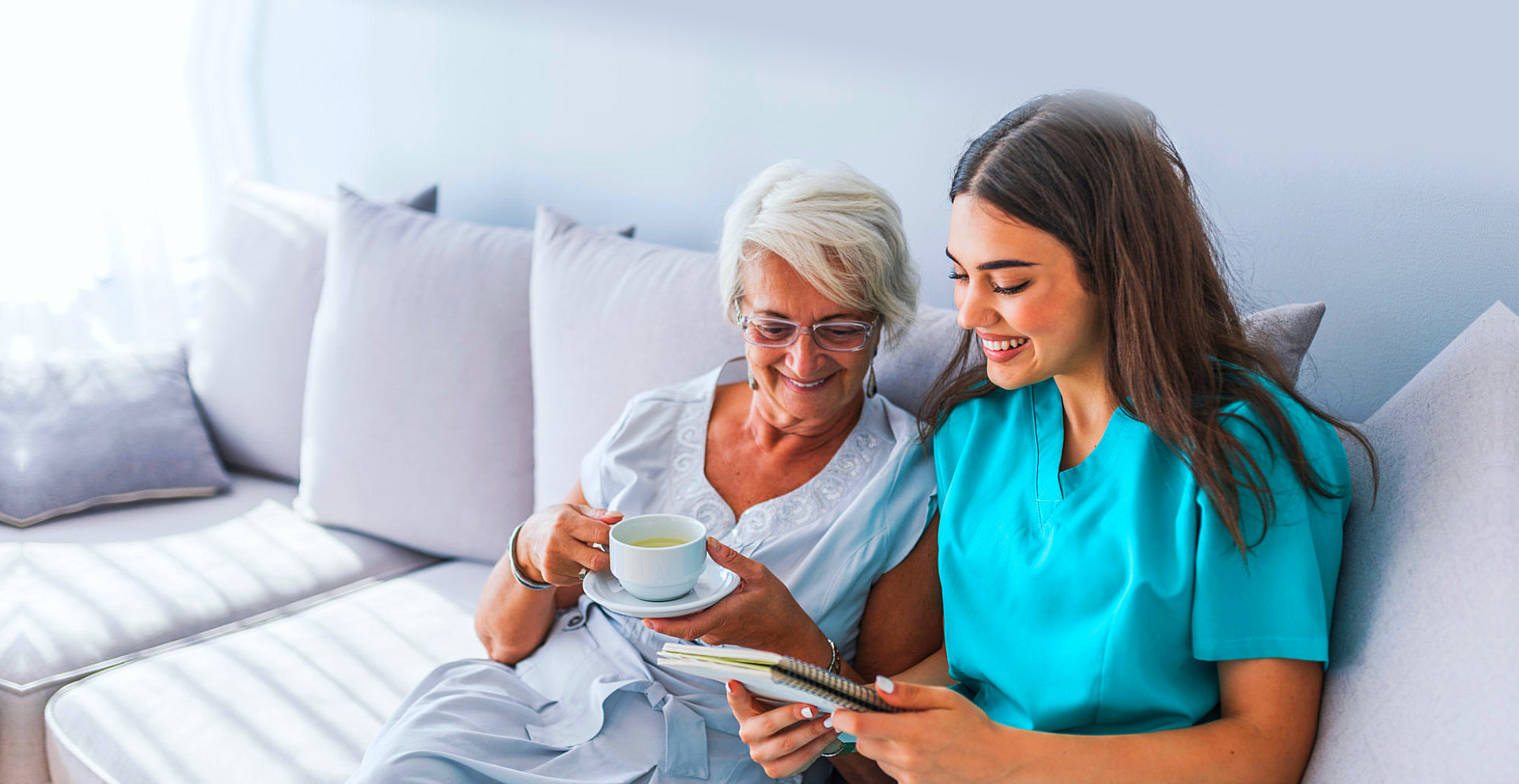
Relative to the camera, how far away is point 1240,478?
102 centimetres

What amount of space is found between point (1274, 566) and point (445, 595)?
151 centimetres

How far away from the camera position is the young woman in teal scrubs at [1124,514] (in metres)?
1.00

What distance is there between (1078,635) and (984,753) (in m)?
0.20

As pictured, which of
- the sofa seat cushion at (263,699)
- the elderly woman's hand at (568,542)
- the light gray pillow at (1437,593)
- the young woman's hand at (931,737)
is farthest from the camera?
the sofa seat cushion at (263,699)

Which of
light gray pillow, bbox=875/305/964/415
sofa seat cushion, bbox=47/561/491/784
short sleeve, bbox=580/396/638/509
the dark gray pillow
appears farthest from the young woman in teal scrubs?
the dark gray pillow

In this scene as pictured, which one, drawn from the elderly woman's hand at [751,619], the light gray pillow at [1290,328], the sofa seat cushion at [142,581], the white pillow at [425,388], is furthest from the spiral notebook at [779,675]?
the sofa seat cushion at [142,581]

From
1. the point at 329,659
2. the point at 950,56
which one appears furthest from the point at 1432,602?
the point at 329,659

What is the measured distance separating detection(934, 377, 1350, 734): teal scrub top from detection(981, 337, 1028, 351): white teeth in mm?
156

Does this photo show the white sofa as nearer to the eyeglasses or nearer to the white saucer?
the eyeglasses

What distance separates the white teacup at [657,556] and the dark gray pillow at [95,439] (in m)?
1.69

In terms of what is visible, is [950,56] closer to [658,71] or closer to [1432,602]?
[658,71]

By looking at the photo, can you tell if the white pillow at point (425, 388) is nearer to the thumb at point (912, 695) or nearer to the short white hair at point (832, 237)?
the short white hair at point (832, 237)

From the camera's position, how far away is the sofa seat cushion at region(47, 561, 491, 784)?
1.45m

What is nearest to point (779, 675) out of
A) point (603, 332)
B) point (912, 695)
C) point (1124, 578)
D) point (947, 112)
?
point (912, 695)
